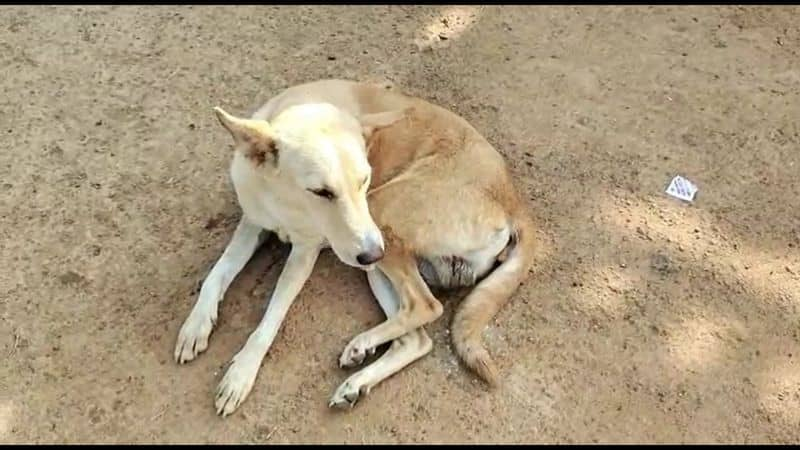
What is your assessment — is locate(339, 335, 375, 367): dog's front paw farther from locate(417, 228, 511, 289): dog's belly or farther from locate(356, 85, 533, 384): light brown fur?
locate(417, 228, 511, 289): dog's belly

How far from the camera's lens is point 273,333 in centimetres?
357

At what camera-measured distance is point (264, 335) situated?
3.55 m

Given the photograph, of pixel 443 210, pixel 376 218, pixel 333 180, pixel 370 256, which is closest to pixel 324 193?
pixel 333 180

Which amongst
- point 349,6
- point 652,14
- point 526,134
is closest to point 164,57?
point 349,6

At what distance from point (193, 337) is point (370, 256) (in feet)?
2.59

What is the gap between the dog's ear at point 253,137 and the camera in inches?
128

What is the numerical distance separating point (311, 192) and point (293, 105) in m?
0.60

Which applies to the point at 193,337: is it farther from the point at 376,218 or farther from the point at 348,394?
the point at 376,218

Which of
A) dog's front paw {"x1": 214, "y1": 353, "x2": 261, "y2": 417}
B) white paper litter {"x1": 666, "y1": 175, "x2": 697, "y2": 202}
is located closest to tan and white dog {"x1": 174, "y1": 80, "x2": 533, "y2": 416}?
dog's front paw {"x1": 214, "y1": 353, "x2": 261, "y2": 417}

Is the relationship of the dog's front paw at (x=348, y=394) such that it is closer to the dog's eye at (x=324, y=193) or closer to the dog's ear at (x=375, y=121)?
the dog's eye at (x=324, y=193)

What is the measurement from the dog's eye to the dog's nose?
0.23 m

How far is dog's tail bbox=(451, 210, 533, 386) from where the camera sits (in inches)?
138

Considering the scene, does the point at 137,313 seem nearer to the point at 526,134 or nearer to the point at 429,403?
the point at 429,403

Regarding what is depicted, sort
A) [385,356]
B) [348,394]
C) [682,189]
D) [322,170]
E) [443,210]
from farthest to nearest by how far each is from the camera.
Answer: [682,189]
[443,210]
[385,356]
[348,394]
[322,170]
